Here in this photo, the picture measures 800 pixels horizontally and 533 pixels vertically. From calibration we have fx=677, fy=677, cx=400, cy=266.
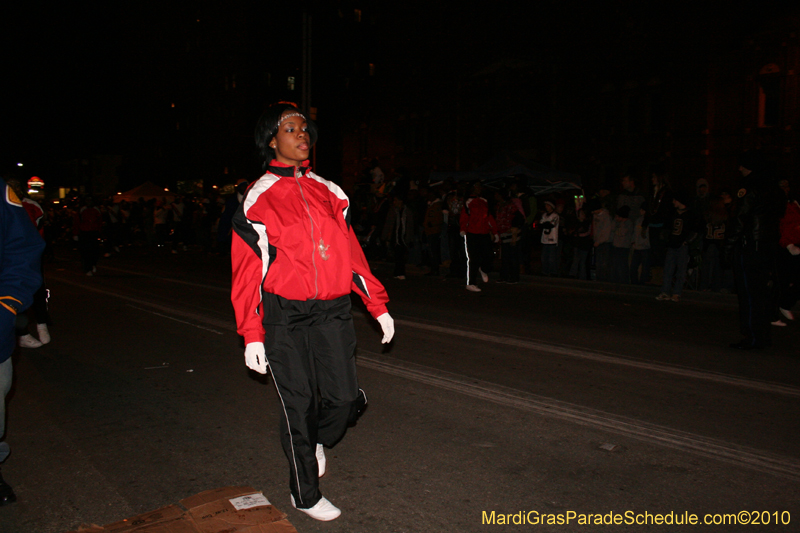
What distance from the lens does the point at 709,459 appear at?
4141mm

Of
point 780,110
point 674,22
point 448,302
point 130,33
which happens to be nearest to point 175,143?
point 130,33

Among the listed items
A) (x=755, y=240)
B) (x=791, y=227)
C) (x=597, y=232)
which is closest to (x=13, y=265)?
(x=755, y=240)

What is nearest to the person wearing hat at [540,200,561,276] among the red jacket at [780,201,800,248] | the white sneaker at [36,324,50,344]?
the red jacket at [780,201,800,248]

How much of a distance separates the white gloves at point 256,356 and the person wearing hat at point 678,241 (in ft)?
28.9

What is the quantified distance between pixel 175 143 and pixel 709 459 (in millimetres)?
55299

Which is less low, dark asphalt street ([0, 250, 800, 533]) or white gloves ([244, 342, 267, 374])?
white gloves ([244, 342, 267, 374])

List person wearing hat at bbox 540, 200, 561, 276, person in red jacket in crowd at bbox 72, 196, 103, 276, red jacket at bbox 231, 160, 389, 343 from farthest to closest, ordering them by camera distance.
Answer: person in red jacket in crowd at bbox 72, 196, 103, 276 < person wearing hat at bbox 540, 200, 561, 276 < red jacket at bbox 231, 160, 389, 343

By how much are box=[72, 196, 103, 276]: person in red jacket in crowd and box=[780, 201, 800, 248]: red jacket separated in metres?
13.1

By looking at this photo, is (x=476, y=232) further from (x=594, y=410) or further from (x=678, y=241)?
(x=594, y=410)

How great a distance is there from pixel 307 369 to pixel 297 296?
364 millimetres

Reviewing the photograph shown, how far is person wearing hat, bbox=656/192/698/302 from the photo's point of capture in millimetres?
10391

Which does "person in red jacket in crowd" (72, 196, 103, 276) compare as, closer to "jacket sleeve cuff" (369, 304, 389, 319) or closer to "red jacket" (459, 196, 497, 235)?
"red jacket" (459, 196, 497, 235)

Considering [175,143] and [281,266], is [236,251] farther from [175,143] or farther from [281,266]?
[175,143]

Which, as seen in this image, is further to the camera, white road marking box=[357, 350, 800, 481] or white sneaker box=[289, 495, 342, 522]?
white road marking box=[357, 350, 800, 481]
